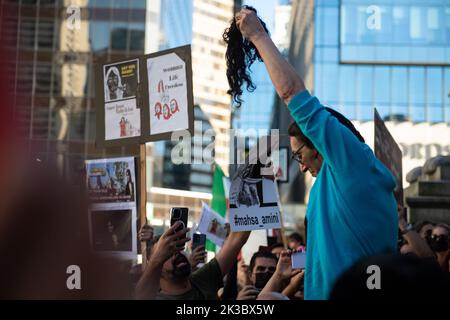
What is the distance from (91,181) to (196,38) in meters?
92.8

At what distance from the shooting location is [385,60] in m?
49.6

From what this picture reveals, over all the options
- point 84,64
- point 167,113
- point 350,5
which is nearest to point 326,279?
point 167,113

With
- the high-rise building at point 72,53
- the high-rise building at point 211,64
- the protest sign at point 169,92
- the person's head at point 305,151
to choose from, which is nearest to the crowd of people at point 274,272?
the person's head at point 305,151

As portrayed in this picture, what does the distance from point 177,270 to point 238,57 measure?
171cm

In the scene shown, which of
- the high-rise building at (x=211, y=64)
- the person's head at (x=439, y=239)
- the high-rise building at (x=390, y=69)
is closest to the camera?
the person's head at (x=439, y=239)

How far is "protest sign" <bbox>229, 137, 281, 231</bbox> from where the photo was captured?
478cm

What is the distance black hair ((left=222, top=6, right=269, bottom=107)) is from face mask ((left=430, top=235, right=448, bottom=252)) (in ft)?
10.1

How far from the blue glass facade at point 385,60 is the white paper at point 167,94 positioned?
43391 millimetres

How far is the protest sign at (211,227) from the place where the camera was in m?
7.47

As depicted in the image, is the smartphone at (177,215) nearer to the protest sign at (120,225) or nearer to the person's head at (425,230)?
the protest sign at (120,225)

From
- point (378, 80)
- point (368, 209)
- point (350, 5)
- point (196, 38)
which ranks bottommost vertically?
point (368, 209)

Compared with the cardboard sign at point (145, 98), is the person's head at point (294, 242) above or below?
below
